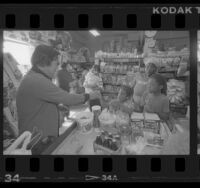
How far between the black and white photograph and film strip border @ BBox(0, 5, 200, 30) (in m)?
0.05

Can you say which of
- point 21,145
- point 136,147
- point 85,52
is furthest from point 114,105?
point 21,145

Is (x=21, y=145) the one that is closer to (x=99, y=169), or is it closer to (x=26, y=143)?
(x=26, y=143)

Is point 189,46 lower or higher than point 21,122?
higher

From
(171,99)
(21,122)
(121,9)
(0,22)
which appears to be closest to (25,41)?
(0,22)

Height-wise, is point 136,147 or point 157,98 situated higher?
point 157,98

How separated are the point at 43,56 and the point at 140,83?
769 millimetres

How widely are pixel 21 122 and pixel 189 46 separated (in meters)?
1.40

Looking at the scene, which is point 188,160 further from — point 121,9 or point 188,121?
point 121,9

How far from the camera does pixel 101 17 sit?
7.36 feet

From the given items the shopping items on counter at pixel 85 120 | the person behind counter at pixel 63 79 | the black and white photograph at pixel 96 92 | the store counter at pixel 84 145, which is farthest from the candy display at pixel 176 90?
the person behind counter at pixel 63 79

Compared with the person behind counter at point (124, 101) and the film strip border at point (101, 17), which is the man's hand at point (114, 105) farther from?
the film strip border at point (101, 17)

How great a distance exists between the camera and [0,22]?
2240 mm

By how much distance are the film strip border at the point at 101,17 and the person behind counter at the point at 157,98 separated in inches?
15.6
